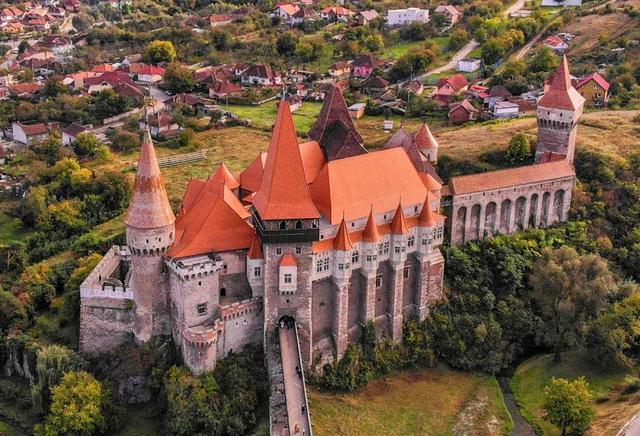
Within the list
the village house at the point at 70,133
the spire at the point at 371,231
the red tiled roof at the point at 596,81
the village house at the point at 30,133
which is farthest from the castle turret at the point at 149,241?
the red tiled roof at the point at 596,81

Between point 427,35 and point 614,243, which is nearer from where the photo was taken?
point 614,243

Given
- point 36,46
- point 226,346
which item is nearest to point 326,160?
point 226,346

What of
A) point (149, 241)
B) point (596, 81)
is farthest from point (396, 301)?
point (596, 81)

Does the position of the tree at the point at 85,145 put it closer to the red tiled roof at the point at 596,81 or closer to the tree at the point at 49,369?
the tree at the point at 49,369

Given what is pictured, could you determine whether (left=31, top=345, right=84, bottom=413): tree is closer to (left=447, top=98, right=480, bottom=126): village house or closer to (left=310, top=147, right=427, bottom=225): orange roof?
(left=310, top=147, right=427, bottom=225): orange roof

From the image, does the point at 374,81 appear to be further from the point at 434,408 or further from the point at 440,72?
the point at 434,408

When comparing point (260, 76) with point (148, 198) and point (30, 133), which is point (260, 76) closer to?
point (30, 133)
